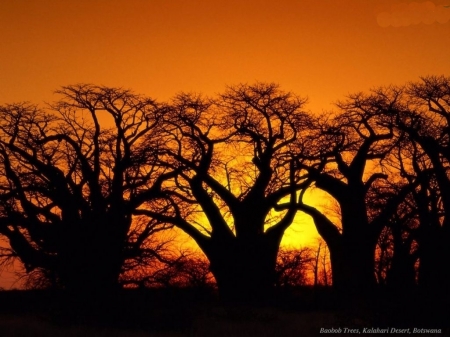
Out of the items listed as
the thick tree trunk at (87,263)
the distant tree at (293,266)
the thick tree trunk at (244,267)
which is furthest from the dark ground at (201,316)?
the distant tree at (293,266)

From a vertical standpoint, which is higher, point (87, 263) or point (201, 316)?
point (87, 263)

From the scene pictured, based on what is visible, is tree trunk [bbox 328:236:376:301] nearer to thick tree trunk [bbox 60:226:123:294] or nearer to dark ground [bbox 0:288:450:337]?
dark ground [bbox 0:288:450:337]

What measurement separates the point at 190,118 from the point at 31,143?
427cm

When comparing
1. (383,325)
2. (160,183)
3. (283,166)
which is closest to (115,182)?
(160,183)

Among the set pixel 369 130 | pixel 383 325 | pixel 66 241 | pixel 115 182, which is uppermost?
pixel 369 130

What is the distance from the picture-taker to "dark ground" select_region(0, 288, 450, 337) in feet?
51.4

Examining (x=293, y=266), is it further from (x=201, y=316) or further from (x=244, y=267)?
(x=201, y=316)

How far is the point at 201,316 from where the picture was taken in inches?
725

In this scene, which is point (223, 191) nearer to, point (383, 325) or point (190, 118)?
point (190, 118)

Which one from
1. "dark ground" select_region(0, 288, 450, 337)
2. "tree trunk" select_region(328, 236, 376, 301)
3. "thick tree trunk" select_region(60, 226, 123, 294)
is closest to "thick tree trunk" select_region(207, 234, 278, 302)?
"dark ground" select_region(0, 288, 450, 337)

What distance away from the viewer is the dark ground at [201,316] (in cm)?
1567

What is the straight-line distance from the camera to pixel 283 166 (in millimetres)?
23656

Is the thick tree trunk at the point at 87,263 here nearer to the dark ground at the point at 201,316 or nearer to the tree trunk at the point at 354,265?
the dark ground at the point at 201,316

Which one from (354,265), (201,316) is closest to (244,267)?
(354,265)
